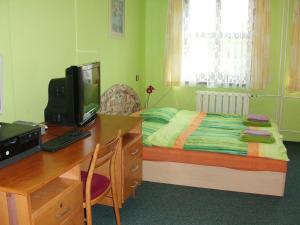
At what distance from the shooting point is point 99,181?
2.38 m

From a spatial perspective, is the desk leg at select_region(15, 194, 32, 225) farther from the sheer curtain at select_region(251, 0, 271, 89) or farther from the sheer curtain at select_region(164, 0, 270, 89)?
the sheer curtain at select_region(251, 0, 271, 89)

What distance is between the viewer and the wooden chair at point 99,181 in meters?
2.05

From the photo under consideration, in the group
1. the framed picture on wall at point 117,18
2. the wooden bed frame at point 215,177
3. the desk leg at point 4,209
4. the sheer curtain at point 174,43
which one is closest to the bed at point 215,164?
the wooden bed frame at point 215,177

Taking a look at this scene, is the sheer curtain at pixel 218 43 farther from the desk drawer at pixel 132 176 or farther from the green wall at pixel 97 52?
the desk drawer at pixel 132 176

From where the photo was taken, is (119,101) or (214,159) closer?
(214,159)

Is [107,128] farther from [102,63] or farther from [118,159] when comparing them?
[102,63]

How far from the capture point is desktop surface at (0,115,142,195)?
1.55 meters

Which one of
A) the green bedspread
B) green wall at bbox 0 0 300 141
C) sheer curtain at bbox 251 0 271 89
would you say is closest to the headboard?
green wall at bbox 0 0 300 141

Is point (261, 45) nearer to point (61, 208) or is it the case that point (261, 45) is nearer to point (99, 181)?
point (99, 181)

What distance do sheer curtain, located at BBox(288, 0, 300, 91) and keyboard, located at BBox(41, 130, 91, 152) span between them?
3.46 meters

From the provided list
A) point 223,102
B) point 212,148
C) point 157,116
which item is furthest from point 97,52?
point 223,102

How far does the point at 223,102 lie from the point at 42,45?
3.08 m

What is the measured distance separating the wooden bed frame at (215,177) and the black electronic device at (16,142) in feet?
5.43

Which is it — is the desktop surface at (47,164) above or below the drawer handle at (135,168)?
above
